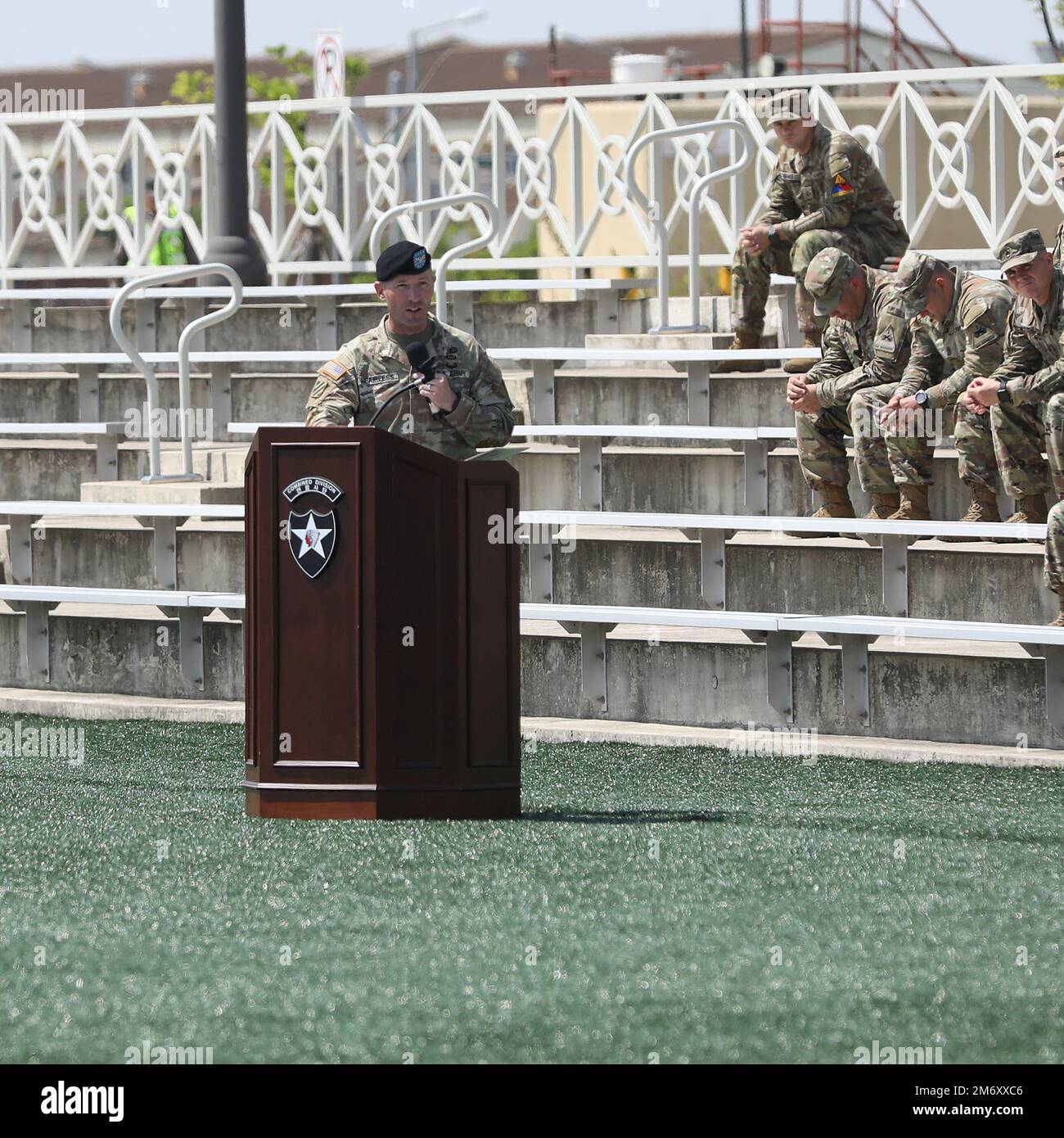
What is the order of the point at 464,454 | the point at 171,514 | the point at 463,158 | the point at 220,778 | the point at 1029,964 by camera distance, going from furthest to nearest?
1. the point at 463,158
2. the point at 171,514
3. the point at 220,778
4. the point at 464,454
5. the point at 1029,964

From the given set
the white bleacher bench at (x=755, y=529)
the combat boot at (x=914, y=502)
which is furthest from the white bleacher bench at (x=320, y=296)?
the combat boot at (x=914, y=502)

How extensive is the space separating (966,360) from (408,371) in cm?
336

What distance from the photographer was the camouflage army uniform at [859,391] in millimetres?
10078

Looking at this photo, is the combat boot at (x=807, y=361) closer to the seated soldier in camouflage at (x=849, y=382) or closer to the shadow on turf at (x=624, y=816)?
the seated soldier in camouflage at (x=849, y=382)

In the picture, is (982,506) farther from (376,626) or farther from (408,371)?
(376,626)

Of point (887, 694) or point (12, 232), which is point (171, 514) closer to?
point (887, 694)

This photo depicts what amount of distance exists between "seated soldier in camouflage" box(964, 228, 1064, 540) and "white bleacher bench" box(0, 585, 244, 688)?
3410mm

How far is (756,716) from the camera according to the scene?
9.27 metres

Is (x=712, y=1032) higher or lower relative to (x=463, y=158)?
lower

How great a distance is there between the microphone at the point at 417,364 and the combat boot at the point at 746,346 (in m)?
5.26

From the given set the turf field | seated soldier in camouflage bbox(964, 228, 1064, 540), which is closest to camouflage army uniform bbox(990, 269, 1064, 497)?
seated soldier in camouflage bbox(964, 228, 1064, 540)
